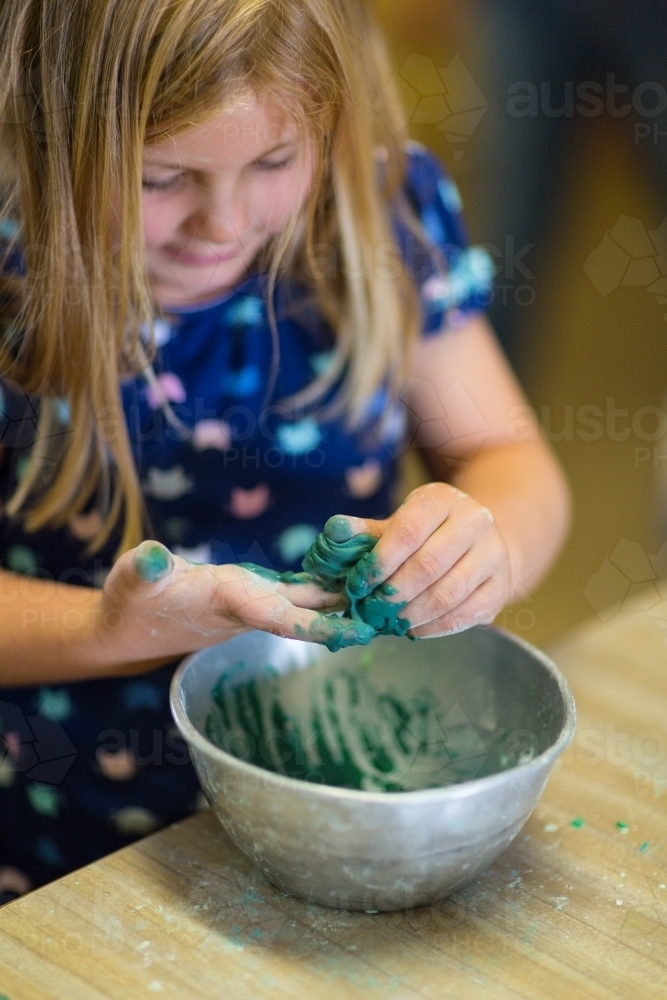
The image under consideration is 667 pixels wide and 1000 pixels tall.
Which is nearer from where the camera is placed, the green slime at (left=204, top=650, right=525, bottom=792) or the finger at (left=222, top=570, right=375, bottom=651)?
the finger at (left=222, top=570, right=375, bottom=651)

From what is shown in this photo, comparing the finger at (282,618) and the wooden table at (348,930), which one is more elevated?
the finger at (282,618)

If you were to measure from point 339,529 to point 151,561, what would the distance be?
11 centimetres

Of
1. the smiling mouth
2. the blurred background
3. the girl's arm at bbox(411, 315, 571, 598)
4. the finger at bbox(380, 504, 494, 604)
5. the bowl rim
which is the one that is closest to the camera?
the bowl rim

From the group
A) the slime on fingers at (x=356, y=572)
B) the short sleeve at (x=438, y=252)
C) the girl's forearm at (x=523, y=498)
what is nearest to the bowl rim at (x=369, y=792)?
the slime on fingers at (x=356, y=572)

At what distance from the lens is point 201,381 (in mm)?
822

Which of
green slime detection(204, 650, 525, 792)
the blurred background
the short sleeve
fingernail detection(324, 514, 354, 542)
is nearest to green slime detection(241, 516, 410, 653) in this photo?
fingernail detection(324, 514, 354, 542)

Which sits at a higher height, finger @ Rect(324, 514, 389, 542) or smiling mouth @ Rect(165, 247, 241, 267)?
smiling mouth @ Rect(165, 247, 241, 267)

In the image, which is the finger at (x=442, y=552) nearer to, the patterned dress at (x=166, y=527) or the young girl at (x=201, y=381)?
the young girl at (x=201, y=381)

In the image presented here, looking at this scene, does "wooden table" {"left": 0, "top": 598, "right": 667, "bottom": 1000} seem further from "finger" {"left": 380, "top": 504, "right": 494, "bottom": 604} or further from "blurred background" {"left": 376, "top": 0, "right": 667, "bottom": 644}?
"blurred background" {"left": 376, "top": 0, "right": 667, "bottom": 644}

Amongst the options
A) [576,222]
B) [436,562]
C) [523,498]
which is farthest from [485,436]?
[576,222]

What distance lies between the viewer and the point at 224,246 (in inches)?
27.2

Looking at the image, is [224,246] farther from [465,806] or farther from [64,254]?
[465,806]

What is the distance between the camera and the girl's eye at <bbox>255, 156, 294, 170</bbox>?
2.05ft

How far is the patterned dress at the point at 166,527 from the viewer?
0.81 m
